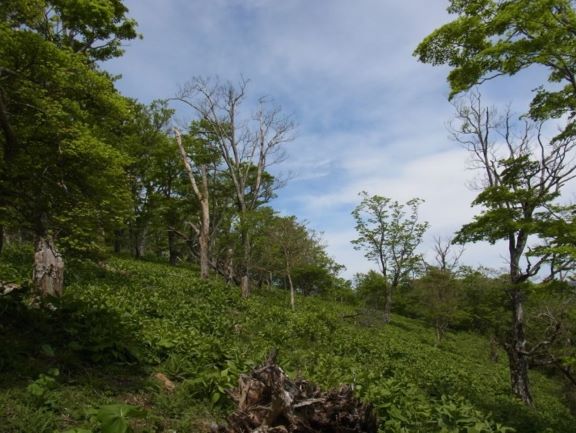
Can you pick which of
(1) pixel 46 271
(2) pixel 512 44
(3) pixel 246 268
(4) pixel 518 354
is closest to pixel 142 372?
(1) pixel 46 271

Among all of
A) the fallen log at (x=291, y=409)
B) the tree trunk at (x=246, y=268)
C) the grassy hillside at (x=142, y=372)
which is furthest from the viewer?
the tree trunk at (x=246, y=268)

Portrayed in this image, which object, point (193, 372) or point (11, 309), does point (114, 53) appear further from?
point (193, 372)

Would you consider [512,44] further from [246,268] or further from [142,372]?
[246,268]

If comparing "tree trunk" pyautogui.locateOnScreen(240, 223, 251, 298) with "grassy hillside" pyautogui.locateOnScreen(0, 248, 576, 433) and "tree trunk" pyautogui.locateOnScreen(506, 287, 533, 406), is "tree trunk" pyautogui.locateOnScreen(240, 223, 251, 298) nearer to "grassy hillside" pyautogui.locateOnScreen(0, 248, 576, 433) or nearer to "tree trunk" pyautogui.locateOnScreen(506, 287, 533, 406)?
"grassy hillside" pyautogui.locateOnScreen(0, 248, 576, 433)

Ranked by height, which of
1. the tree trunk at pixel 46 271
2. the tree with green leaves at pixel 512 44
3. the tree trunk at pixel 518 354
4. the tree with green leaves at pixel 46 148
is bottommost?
the tree trunk at pixel 518 354

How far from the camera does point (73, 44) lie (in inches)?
581

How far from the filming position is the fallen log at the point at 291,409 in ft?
14.3

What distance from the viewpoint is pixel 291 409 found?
4391mm

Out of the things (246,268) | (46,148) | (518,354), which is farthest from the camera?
(246,268)

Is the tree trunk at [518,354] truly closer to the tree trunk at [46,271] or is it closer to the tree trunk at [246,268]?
the tree trunk at [246,268]

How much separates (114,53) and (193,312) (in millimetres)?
10433

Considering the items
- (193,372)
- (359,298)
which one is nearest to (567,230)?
(193,372)

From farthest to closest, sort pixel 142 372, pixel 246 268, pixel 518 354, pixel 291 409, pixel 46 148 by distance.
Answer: pixel 246 268, pixel 518 354, pixel 142 372, pixel 46 148, pixel 291 409

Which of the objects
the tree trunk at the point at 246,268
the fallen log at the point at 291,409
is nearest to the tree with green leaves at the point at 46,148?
the fallen log at the point at 291,409
